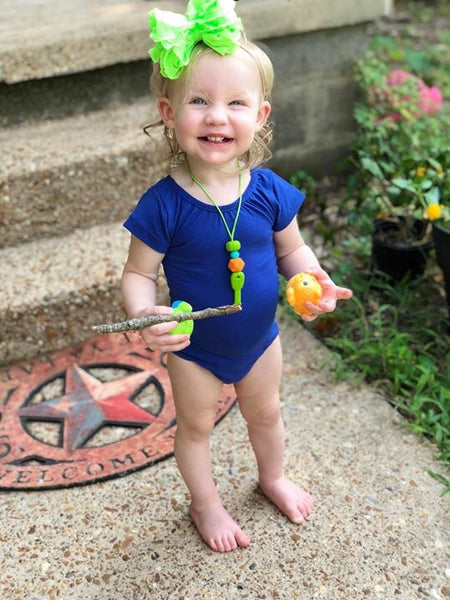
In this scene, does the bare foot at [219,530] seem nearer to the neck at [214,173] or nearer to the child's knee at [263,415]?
the child's knee at [263,415]

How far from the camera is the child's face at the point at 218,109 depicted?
53.1 inches

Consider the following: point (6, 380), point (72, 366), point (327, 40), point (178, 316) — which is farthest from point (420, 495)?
point (327, 40)

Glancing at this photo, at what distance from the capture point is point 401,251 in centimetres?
269

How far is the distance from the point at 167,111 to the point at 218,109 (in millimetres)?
144

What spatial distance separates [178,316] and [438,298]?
1.63 meters

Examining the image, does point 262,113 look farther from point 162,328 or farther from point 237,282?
point 162,328

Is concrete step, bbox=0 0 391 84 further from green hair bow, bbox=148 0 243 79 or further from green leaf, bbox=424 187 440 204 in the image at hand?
green hair bow, bbox=148 0 243 79

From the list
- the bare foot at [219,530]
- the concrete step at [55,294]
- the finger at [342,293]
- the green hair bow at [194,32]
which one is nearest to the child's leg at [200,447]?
the bare foot at [219,530]

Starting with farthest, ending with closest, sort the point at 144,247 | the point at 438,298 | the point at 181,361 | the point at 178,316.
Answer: the point at 438,298 → the point at 181,361 → the point at 144,247 → the point at 178,316

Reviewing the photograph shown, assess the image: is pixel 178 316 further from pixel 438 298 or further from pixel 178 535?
pixel 438 298

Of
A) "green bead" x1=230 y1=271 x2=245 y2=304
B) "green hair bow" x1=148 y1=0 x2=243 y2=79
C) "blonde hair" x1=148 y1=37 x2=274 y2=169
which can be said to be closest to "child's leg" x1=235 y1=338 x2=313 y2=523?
"green bead" x1=230 y1=271 x2=245 y2=304

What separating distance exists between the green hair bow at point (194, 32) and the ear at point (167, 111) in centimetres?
10

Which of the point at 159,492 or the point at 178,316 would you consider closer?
the point at 178,316

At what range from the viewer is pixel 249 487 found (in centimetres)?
197
